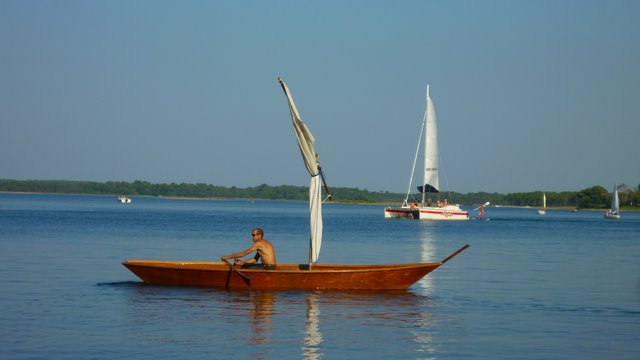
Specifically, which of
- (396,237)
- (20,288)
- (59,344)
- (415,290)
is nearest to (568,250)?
(396,237)

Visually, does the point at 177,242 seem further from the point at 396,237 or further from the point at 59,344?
the point at 59,344

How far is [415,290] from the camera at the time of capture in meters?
32.1

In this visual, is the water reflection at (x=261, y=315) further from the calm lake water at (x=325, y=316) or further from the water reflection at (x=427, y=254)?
the water reflection at (x=427, y=254)

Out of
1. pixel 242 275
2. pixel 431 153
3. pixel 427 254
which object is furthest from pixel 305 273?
pixel 431 153

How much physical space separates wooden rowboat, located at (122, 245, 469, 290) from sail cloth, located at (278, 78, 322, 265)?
1.06 m

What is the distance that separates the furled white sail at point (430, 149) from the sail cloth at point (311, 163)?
76.1m

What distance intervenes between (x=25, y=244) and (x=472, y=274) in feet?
80.9

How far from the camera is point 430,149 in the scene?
107 meters

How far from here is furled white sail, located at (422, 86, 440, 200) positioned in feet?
348

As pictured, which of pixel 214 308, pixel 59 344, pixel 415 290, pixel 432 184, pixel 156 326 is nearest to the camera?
pixel 59 344

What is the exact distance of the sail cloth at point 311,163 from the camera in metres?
28.9

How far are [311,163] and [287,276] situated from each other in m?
3.28

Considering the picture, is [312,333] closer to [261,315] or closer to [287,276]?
[261,315]

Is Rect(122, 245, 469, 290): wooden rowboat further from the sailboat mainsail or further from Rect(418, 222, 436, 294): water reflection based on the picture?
the sailboat mainsail
